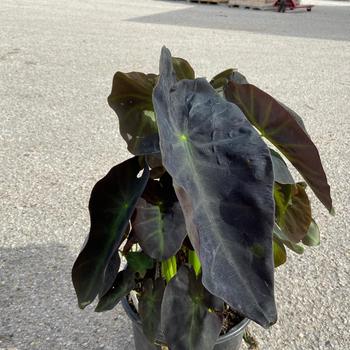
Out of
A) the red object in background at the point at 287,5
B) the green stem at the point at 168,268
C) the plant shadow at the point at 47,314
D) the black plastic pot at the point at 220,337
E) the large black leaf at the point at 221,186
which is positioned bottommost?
the red object in background at the point at 287,5

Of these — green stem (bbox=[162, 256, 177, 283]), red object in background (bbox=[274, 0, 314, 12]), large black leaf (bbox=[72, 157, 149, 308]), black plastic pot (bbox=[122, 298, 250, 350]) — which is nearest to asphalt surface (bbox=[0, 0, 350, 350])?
black plastic pot (bbox=[122, 298, 250, 350])

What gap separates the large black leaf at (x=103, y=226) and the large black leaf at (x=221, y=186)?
0.15 meters

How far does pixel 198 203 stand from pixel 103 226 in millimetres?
277

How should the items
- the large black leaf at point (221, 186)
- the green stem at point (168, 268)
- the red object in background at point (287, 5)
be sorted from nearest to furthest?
the large black leaf at point (221, 186) < the green stem at point (168, 268) < the red object in background at point (287, 5)

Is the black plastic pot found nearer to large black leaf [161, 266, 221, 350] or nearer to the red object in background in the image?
large black leaf [161, 266, 221, 350]

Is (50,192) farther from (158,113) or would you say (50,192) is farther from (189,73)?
(158,113)

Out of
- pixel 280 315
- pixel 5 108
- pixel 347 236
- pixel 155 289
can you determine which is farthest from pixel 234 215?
pixel 5 108

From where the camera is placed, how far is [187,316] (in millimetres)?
922

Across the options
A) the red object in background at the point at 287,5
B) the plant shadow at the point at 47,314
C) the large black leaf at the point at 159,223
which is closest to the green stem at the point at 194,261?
the large black leaf at the point at 159,223

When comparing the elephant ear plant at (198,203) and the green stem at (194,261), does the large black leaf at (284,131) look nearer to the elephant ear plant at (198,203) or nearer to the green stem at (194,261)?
the elephant ear plant at (198,203)

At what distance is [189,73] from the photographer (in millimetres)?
988

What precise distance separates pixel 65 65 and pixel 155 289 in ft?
10.8

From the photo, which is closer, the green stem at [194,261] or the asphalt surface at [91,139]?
the green stem at [194,261]

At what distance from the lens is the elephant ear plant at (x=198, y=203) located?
65cm
